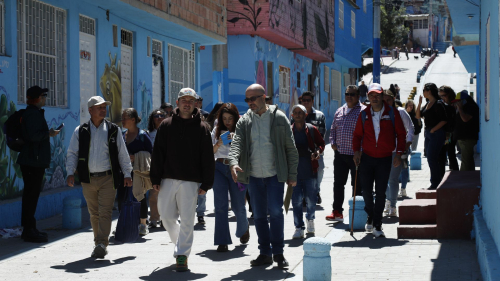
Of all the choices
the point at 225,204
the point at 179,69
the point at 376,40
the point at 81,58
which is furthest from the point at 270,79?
the point at 225,204

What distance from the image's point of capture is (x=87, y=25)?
13602 millimetres

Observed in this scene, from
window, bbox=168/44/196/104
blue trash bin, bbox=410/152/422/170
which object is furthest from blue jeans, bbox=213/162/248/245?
blue trash bin, bbox=410/152/422/170

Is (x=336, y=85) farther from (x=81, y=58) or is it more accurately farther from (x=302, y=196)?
(x=302, y=196)

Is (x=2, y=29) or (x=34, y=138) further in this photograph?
(x=2, y=29)

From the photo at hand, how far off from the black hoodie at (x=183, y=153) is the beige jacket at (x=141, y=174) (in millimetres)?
2087

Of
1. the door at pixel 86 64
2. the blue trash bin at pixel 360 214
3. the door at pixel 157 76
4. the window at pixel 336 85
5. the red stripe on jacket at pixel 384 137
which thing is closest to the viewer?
the red stripe on jacket at pixel 384 137

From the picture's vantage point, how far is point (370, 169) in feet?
30.9

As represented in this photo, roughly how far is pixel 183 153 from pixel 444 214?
333cm

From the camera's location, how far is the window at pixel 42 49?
11.3m

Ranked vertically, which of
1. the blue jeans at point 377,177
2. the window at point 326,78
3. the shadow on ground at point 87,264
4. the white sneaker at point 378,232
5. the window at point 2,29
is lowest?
the shadow on ground at point 87,264

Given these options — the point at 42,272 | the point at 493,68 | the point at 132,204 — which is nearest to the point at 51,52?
the point at 132,204

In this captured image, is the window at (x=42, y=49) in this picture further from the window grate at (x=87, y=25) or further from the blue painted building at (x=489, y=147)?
the blue painted building at (x=489, y=147)

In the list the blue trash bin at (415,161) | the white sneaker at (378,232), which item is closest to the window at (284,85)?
the blue trash bin at (415,161)

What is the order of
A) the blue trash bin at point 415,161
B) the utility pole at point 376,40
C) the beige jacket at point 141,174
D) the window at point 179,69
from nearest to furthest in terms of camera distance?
the beige jacket at point 141,174 < the window at point 179,69 < the blue trash bin at point 415,161 < the utility pole at point 376,40
